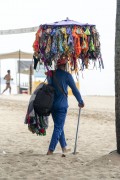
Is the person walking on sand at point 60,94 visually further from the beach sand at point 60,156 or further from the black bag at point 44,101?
the beach sand at point 60,156

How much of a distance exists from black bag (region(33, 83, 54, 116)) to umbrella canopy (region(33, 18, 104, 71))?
0.51m

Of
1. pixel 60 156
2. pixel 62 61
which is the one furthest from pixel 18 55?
pixel 60 156

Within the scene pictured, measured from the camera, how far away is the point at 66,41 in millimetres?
7176

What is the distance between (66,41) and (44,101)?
1.00 m

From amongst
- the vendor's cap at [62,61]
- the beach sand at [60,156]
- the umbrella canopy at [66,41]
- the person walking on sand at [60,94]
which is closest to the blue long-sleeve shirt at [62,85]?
the person walking on sand at [60,94]

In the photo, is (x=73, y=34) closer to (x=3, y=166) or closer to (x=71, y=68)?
(x=71, y=68)

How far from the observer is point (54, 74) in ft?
24.6

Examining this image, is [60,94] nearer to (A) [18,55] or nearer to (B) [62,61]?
(B) [62,61]

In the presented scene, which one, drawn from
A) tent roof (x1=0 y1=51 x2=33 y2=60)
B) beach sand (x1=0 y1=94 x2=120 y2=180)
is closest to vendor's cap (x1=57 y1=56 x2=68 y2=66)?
beach sand (x1=0 y1=94 x2=120 y2=180)

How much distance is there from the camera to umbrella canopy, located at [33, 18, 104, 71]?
7.17 m

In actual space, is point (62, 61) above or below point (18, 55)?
below

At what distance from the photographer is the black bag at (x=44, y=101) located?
23.7 ft

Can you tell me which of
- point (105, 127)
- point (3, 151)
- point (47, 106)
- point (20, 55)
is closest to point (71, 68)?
point (47, 106)

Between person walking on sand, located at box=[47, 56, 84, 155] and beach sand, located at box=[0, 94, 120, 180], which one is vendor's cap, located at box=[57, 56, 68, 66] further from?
beach sand, located at box=[0, 94, 120, 180]
